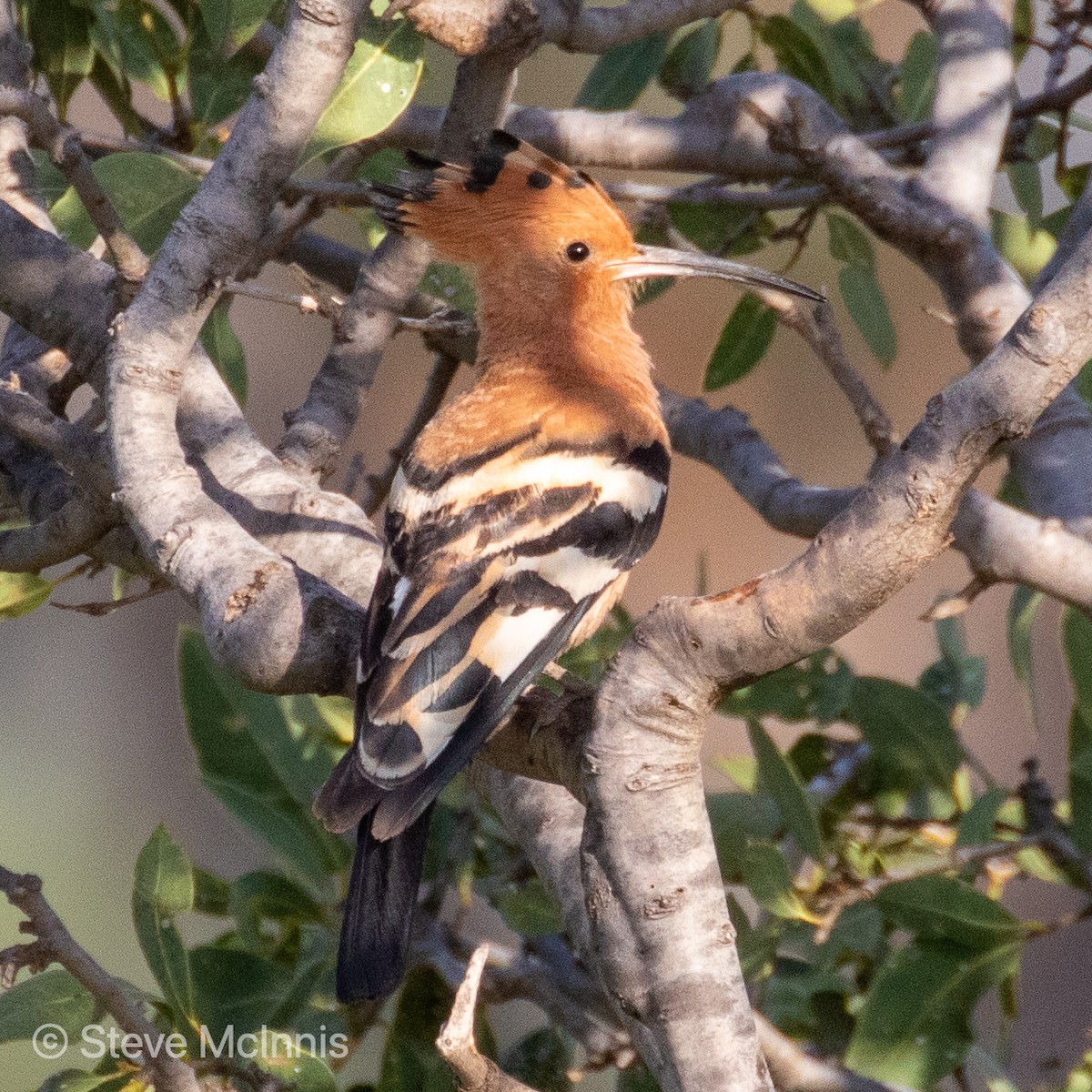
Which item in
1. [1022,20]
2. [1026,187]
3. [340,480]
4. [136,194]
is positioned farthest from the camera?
[340,480]

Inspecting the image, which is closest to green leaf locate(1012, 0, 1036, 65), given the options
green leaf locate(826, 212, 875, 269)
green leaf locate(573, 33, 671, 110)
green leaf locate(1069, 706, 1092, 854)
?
green leaf locate(826, 212, 875, 269)

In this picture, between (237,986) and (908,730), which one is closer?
(237,986)

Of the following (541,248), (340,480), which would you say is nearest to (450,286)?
(541,248)

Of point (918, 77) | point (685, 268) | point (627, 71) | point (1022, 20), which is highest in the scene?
point (1022, 20)

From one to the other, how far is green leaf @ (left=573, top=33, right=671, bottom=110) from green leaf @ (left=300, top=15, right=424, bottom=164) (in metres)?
0.86

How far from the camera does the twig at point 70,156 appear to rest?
1595mm

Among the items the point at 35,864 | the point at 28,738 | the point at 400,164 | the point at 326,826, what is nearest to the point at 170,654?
the point at 28,738

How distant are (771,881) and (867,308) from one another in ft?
3.75

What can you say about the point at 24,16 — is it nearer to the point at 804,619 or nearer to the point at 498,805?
the point at 498,805

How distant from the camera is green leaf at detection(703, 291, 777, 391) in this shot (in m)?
2.67

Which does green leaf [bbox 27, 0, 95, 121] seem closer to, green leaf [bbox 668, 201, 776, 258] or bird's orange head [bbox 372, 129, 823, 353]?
bird's orange head [bbox 372, 129, 823, 353]

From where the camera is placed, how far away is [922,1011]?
1.87 m

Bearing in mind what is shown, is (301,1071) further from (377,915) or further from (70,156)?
(70,156)

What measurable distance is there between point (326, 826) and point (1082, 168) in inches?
73.9
